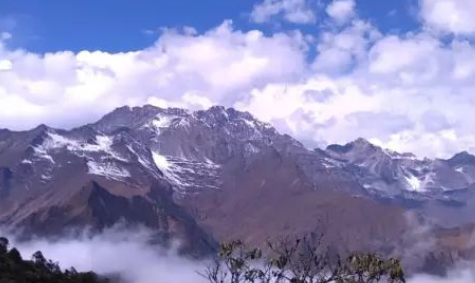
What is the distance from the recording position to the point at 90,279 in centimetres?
11044

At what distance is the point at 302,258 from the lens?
76000mm

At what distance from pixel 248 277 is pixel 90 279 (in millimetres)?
40746

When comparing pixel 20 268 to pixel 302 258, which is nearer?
pixel 302 258

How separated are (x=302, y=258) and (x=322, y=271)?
6078 millimetres

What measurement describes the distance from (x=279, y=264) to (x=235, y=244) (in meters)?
6.18

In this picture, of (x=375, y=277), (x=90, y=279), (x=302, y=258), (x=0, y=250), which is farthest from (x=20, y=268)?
(x=375, y=277)

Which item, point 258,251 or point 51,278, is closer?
point 258,251

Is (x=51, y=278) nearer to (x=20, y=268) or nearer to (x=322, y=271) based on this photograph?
(x=20, y=268)

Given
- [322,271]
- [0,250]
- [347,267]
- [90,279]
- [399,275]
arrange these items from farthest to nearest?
[0,250] < [90,279] < [322,271] < [347,267] < [399,275]

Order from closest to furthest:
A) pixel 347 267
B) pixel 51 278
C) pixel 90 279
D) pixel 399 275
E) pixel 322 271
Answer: pixel 399 275
pixel 347 267
pixel 322 271
pixel 51 278
pixel 90 279

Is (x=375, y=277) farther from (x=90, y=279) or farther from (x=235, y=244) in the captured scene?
(x=90, y=279)

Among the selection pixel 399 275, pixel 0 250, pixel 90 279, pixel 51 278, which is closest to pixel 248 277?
pixel 399 275

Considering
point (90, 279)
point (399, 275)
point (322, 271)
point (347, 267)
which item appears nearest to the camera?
point (399, 275)

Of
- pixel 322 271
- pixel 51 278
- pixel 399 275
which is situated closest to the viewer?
pixel 399 275
